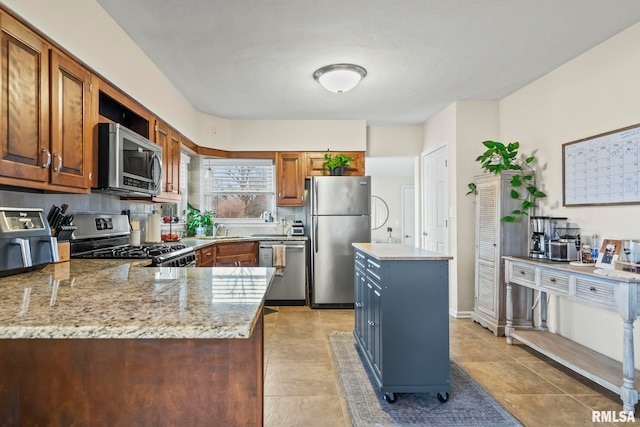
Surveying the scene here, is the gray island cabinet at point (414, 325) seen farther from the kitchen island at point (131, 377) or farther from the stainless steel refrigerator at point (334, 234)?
the stainless steel refrigerator at point (334, 234)

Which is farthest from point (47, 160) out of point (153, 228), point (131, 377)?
point (153, 228)

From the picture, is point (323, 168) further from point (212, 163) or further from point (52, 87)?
point (52, 87)

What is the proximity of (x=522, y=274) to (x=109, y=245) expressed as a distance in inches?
131

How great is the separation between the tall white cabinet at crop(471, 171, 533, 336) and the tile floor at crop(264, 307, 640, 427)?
0.25 m

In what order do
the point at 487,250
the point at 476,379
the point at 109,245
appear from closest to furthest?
the point at 476,379, the point at 109,245, the point at 487,250

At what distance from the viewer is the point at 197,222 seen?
466 centimetres

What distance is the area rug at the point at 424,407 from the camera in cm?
201

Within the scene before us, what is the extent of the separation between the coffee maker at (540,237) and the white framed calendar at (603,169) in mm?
243

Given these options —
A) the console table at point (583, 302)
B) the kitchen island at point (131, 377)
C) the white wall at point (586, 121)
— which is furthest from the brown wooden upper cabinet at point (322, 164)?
the kitchen island at point (131, 377)

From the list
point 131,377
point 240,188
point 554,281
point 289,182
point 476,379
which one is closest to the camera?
point 131,377

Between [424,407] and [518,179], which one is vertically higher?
[518,179]

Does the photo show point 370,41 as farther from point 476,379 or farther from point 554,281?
point 476,379

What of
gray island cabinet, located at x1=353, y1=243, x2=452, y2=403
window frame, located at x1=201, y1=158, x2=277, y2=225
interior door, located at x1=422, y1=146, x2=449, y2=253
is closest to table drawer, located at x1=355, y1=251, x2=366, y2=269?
gray island cabinet, located at x1=353, y1=243, x2=452, y2=403

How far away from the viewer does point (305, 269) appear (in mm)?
4609
